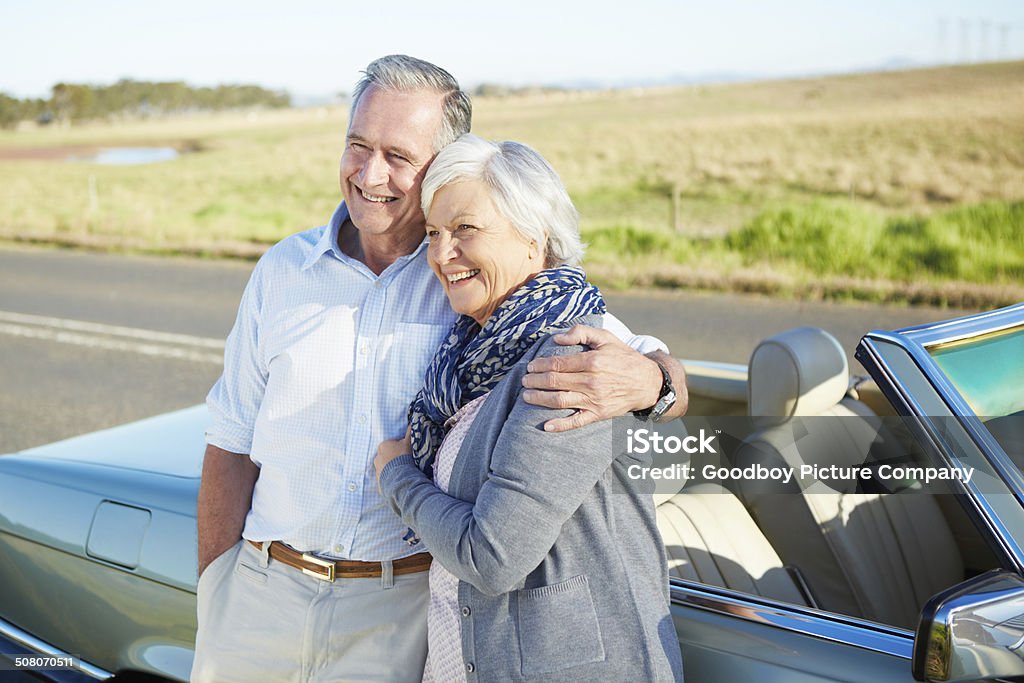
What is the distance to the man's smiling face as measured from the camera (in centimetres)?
208

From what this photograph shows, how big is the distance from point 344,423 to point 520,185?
638 millimetres

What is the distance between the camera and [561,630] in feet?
5.39

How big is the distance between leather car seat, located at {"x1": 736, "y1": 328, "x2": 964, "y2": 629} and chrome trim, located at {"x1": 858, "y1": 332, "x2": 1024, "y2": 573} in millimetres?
720

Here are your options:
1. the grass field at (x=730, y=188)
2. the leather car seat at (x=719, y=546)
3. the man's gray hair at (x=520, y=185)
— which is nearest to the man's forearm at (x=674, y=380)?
the man's gray hair at (x=520, y=185)

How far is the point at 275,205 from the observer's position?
2742 cm

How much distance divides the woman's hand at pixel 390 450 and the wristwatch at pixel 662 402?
47cm

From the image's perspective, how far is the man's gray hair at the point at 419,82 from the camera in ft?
6.84

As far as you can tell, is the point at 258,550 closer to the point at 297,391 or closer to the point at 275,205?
the point at 297,391

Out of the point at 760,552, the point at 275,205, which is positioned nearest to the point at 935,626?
the point at 760,552

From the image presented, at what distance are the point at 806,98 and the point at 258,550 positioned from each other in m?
59.9

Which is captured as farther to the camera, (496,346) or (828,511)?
(828,511)

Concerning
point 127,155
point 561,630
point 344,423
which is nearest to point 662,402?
point 561,630

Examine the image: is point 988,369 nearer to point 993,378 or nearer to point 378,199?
point 993,378

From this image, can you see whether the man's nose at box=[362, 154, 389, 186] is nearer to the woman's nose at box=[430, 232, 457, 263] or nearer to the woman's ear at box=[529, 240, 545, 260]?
the woman's nose at box=[430, 232, 457, 263]
